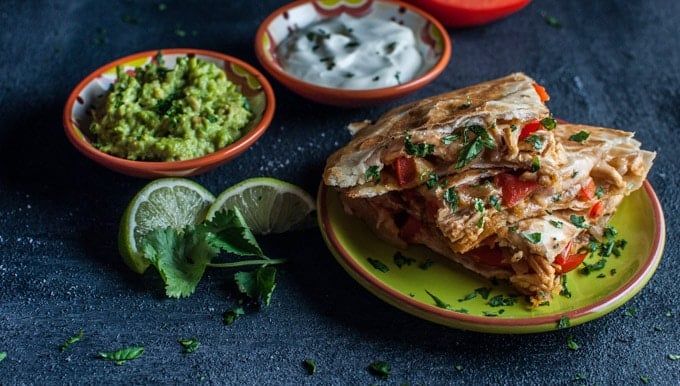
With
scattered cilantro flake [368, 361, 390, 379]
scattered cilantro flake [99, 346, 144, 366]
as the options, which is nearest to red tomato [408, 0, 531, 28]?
scattered cilantro flake [368, 361, 390, 379]

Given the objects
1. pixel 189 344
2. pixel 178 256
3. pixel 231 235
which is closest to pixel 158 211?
pixel 178 256

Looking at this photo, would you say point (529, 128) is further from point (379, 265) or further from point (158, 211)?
point (158, 211)

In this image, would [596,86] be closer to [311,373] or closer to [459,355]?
[459,355]

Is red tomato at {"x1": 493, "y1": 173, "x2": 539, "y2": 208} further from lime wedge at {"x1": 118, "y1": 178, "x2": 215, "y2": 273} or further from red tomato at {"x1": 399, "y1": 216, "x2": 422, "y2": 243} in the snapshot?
lime wedge at {"x1": 118, "y1": 178, "x2": 215, "y2": 273}

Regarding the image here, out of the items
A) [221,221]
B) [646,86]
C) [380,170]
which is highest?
[380,170]

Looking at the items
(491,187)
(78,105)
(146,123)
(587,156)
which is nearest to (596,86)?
(587,156)

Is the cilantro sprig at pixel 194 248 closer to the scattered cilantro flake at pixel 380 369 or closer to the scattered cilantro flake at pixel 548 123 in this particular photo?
the scattered cilantro flake at pixel 380 369
